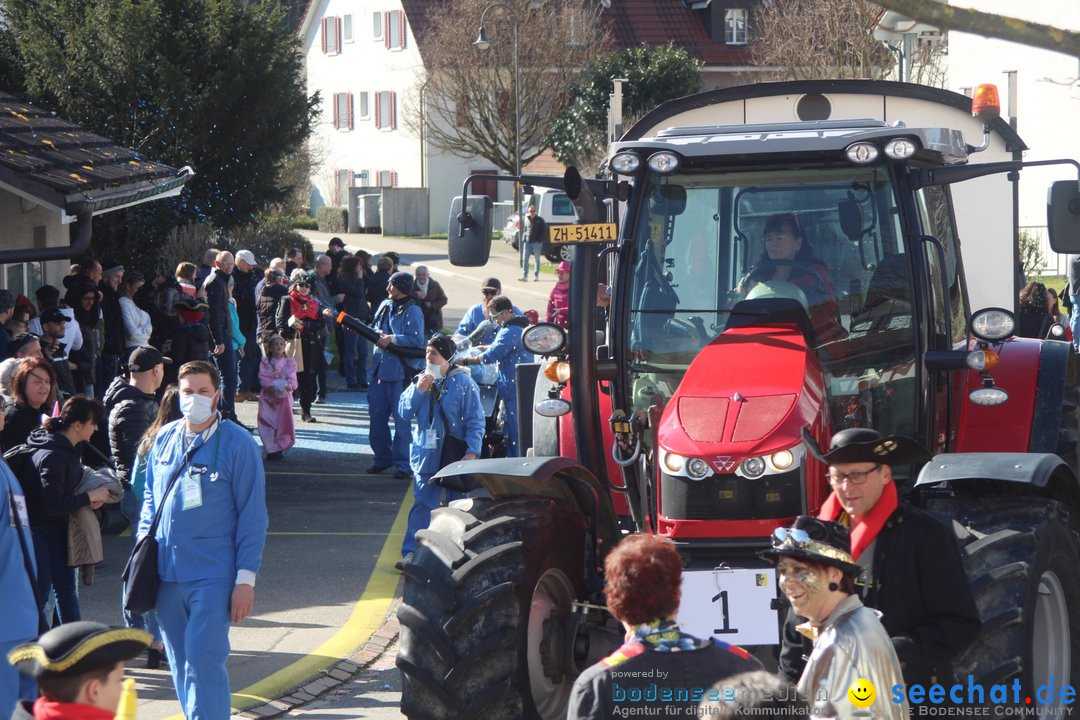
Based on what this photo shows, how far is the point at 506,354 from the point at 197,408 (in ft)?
24.8

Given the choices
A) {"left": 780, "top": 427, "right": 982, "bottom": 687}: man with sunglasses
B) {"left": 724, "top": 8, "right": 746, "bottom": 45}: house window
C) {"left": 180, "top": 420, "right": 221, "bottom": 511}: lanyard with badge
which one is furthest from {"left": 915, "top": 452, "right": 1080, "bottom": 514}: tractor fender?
{"left": 724, "top": 8, "right": 746, "bottom": 45}: house window

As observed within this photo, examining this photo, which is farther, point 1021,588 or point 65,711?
point 1021,588

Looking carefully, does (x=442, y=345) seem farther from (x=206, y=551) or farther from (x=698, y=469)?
(x=698, y=469)

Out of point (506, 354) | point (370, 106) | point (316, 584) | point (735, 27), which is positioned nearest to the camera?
point (316, 584)

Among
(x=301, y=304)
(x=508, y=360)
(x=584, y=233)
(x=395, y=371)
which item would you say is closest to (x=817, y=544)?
(x=584, y=233)

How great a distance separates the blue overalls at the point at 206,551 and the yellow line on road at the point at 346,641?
109cm

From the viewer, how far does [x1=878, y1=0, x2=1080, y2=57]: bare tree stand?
2.43m

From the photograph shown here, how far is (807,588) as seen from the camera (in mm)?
4359

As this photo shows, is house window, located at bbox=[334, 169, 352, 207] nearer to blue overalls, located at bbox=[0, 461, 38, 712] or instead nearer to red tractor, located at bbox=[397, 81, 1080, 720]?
red tractor, located at bbox=[397, 81, 1080, 720]

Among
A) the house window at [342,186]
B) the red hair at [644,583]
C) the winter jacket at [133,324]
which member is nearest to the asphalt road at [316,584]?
the winter jacket at [133,324]

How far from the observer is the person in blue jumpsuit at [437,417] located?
1047cm

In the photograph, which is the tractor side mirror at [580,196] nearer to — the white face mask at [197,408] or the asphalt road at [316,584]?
the white face mask at [197,408]

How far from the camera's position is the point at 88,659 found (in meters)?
3.65

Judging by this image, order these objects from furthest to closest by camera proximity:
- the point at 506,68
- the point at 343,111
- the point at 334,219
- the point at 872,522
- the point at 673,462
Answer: the point at 343,111 → the point at 334,219 → the point at 506,68 → the point at 673,462 → the point at 872,522
